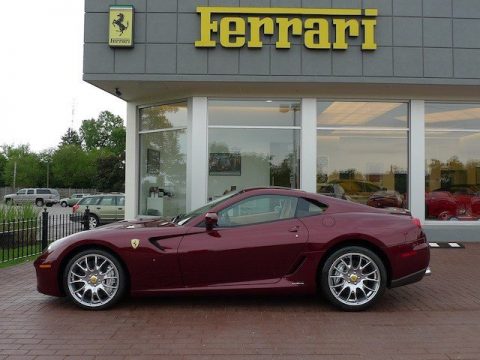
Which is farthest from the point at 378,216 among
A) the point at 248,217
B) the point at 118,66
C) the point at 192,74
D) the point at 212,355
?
the point at 118,66

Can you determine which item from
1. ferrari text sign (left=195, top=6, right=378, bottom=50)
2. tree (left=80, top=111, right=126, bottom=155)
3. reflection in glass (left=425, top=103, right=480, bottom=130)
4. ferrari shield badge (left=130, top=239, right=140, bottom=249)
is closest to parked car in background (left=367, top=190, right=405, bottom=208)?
reflection in glass (left=425, top=103, right=480, bottom=130)

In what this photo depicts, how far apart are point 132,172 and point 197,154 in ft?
6.73

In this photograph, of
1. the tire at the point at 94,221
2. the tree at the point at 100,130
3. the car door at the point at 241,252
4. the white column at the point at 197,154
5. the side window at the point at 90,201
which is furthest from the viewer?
the tree at the point at 100,130

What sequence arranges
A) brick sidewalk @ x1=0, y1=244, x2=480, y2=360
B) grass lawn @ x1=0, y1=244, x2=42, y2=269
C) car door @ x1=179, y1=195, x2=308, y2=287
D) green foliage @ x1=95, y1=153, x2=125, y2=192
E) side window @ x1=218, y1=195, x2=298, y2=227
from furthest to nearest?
1. green foliage @ x1=95, y1=153, x2=125, y2=192
2. grass lawn @ x1=0, y1=244, x2=42, y2=269
3. side window @ x1=218, y1=195, x2=298, y2=227
4. car door @ x1=179, y1=195, x2=308, y2=287
5. brick sidewalk @ x1=0, y1=244, x2=480, y2=360

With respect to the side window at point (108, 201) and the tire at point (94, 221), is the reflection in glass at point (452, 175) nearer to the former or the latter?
the tire at point (94, 221)

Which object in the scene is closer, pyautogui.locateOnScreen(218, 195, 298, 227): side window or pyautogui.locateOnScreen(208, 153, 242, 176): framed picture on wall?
pyautogui.locateOnScreen(218, 195, 298, 227): side window

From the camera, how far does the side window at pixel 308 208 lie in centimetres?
591

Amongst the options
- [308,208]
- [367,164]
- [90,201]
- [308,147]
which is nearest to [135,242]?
[308,208]

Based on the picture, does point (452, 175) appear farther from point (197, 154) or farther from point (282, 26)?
point (197, 154)

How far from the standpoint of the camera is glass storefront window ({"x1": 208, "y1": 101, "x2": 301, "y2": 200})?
11602 mm

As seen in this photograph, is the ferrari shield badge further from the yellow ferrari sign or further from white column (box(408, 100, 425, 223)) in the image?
white column (box(408, 100, 425, 223))

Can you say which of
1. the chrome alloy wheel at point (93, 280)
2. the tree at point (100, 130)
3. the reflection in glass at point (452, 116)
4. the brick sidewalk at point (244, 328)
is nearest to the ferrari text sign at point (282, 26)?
the reflection in glass at point (452, 116)

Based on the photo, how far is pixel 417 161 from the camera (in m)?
11.6

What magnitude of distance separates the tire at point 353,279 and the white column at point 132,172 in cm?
760
